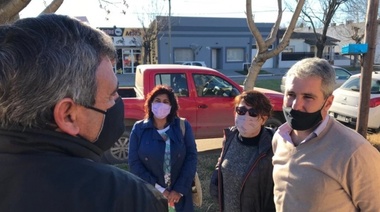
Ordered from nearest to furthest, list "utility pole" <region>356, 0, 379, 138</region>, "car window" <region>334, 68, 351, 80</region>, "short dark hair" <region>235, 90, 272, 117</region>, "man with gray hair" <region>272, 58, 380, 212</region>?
"man with gray hair" <region>272, 58, 380, 212</region>
"short dark hair" <region>235, 90, 272, 117</region>
"utility pole" <region>356, 0, 379, 138</region>
"car window" <region>334, 68, 351, 80</region>

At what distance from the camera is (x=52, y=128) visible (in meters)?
1.07

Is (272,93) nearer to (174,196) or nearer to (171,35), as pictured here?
(174,196)

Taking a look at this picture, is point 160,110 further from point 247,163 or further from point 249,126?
point 247,163

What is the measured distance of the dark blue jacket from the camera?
3314 millimetres

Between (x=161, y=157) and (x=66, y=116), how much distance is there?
2.27 metres

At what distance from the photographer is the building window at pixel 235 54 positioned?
136 ft

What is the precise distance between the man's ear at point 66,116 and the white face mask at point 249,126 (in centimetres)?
195

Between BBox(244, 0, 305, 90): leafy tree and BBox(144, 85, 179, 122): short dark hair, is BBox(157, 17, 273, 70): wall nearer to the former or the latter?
BBox(244, 0, 305, 90): leafy tree

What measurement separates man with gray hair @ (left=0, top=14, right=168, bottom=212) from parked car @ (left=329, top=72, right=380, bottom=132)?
879cm

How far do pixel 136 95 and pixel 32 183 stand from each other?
646 centimetres

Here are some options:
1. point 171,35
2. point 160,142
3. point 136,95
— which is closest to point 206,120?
point 136,95

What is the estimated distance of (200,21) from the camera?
39.2 metres

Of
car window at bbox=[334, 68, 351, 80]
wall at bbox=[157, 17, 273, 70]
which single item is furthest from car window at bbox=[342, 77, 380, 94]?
wall at bbox=[157, 17, 273, 70]

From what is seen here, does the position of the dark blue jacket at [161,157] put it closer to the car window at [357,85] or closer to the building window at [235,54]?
the car window at [357,85]
